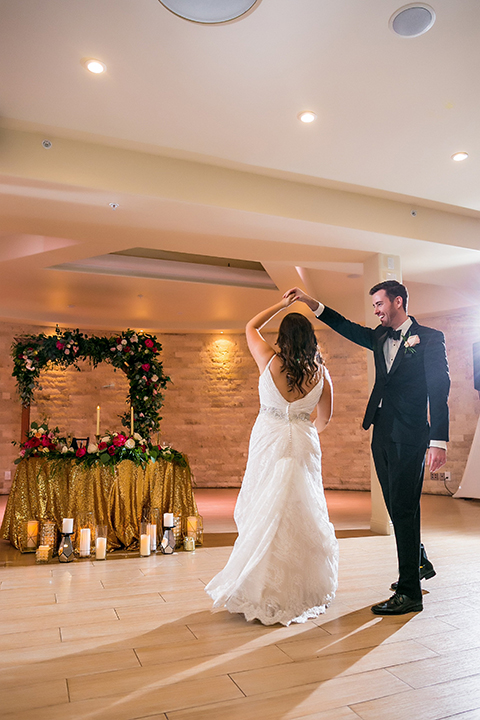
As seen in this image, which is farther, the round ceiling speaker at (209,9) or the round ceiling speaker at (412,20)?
the round ceiling speaker at (412,20)

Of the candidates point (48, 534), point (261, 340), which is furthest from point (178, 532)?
point (261, 340)

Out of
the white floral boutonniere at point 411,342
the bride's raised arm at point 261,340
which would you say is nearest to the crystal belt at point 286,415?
the bride's raised arm at point 261,340

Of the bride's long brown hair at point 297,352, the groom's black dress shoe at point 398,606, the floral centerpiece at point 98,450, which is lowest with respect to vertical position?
the groom's black dress shoe at point 398,606

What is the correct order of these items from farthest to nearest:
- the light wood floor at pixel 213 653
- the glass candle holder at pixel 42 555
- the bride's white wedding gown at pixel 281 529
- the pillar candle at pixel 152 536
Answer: the pillar candle at pixel 152 536 → the glass candle holder at pixel 42 555 → the bride's white wedding gown at pixel 281 529 → the light wood floor at pixel 213 653

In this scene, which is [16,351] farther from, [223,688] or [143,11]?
[223,688]

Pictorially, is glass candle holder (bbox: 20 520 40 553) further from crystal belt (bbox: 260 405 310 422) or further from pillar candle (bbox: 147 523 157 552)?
crystal belt (bbox: 260 405 310 422)

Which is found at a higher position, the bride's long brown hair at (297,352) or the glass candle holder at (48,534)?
the bride's long brown hair at (297,352)

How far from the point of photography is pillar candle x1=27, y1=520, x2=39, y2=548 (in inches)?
188

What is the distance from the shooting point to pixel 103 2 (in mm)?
2834

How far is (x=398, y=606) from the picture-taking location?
3012 millimetres

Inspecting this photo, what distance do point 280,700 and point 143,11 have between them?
3411 mm

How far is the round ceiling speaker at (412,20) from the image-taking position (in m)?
2.92

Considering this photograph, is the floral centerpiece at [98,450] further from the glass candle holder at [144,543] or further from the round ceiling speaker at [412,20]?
the round ceiling speaker at [412,20]

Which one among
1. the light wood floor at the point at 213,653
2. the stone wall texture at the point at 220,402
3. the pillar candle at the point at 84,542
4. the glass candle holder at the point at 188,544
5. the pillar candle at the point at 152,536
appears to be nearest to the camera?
the light wood floor at the point at 213,653
